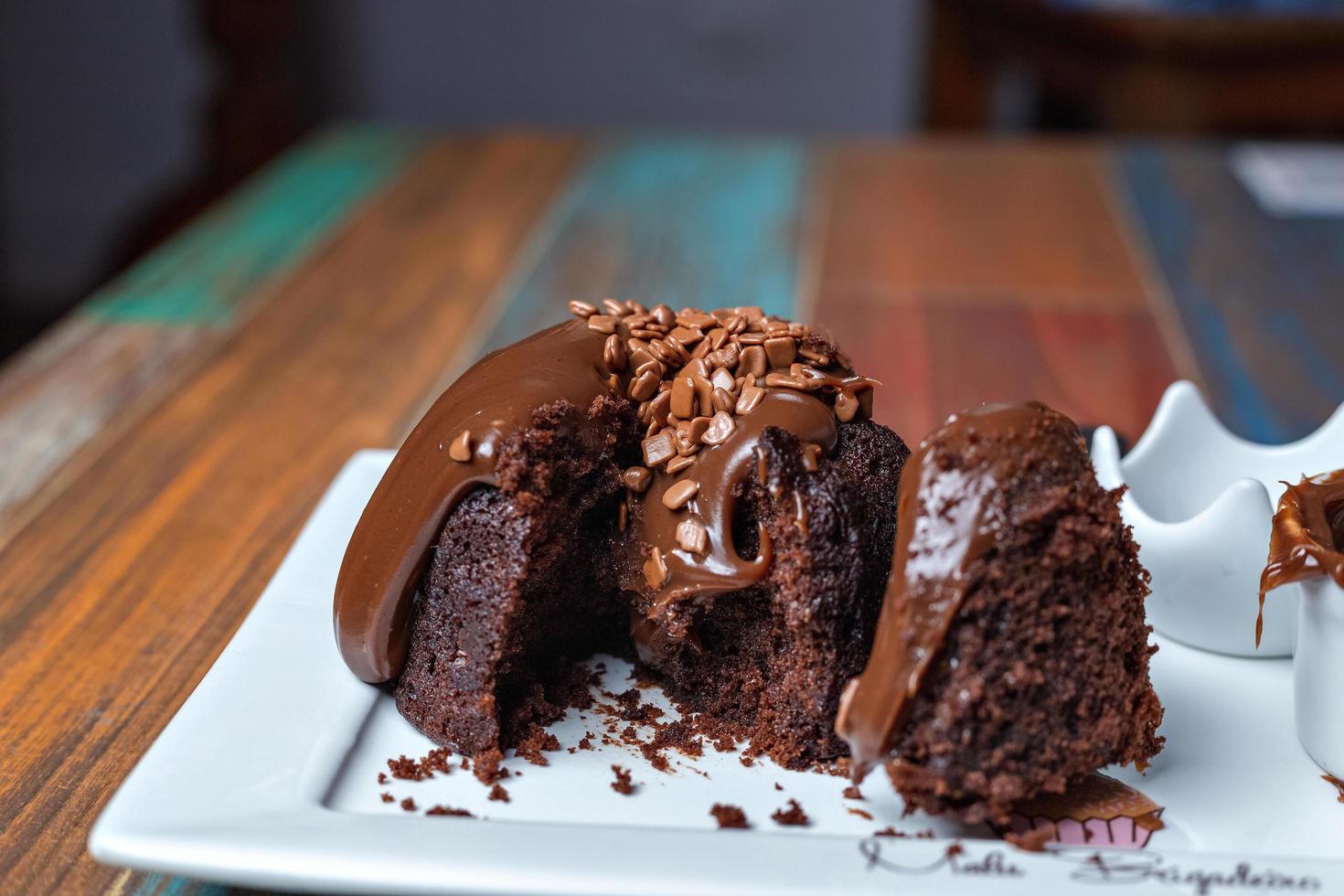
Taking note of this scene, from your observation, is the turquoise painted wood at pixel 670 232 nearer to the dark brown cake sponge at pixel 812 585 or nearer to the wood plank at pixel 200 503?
the wood plank at pixel 200 503

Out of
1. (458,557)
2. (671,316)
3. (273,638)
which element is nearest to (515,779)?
(458,557)

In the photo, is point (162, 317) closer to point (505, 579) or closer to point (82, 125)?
point (505, 579)

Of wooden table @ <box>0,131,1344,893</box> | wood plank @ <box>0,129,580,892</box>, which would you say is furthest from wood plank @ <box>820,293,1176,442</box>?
wood plank @ <box>0,129,580,892</box>

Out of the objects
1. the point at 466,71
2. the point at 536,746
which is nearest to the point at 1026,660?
the point at 536,746

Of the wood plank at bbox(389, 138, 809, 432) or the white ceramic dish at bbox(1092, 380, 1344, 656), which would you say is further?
the wood plank at bbox(389, 138, 809, 432)

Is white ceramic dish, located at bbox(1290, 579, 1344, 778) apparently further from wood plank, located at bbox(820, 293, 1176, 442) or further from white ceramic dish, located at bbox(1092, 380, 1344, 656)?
wood plank, located at bbox(820, 293, 1176, 442)

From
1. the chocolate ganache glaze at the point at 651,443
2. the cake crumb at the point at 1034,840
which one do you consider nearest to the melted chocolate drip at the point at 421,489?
the chocolate ganache glaze at the point at 651,443
